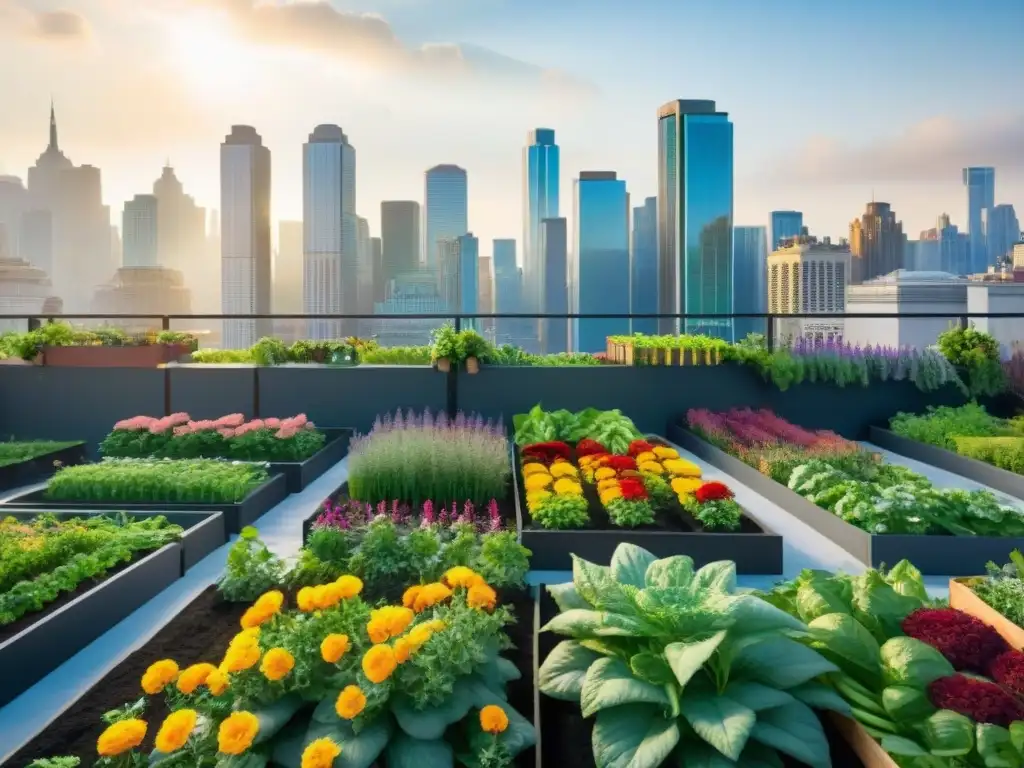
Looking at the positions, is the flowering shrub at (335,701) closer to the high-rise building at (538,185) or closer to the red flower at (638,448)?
the red flower at (638,448)

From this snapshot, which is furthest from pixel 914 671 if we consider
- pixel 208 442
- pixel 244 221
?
pixel 244 221

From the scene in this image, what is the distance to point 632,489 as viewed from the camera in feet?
13.8

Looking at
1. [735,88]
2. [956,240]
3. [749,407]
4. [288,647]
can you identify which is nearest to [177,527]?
[288,647]

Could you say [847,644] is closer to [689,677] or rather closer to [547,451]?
[689,677]

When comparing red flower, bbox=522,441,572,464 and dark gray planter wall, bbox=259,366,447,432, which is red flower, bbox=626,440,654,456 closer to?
red flower, bbox=522,441,572,464

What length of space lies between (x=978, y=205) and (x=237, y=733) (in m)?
46.2

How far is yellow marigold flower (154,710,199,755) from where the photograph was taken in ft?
5.49

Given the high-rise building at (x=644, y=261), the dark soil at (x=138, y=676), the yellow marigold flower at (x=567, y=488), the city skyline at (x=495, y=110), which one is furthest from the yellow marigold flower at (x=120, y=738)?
the high-rise building at (x=644, y=261)

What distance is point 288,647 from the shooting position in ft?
6.58

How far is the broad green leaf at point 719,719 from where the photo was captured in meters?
1.64

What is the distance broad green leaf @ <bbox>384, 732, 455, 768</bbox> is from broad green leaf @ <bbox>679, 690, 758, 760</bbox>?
1.72 ft

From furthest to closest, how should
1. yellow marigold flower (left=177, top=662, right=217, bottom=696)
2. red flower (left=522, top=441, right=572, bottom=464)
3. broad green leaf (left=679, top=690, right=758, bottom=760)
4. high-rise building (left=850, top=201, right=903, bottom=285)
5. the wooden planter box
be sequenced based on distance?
1. high-rise building (left=850, top=201, right=903, bottom=285)
2. the wooden planter box
3. red flower (left=522, top=441, right=572, bottom=464)
4. yellow marigold flower (left=177, top=662, right=217, bottom=696)
5. broad green leaf (left=679, top=690, right=758, bottom=760)

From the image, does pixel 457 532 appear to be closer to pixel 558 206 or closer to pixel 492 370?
pixel 492 370

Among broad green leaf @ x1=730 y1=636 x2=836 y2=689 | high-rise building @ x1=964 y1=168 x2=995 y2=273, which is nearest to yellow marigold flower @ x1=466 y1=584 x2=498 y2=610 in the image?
broad green leaf @ x1=730 y1=636 x2=836 y2=689
